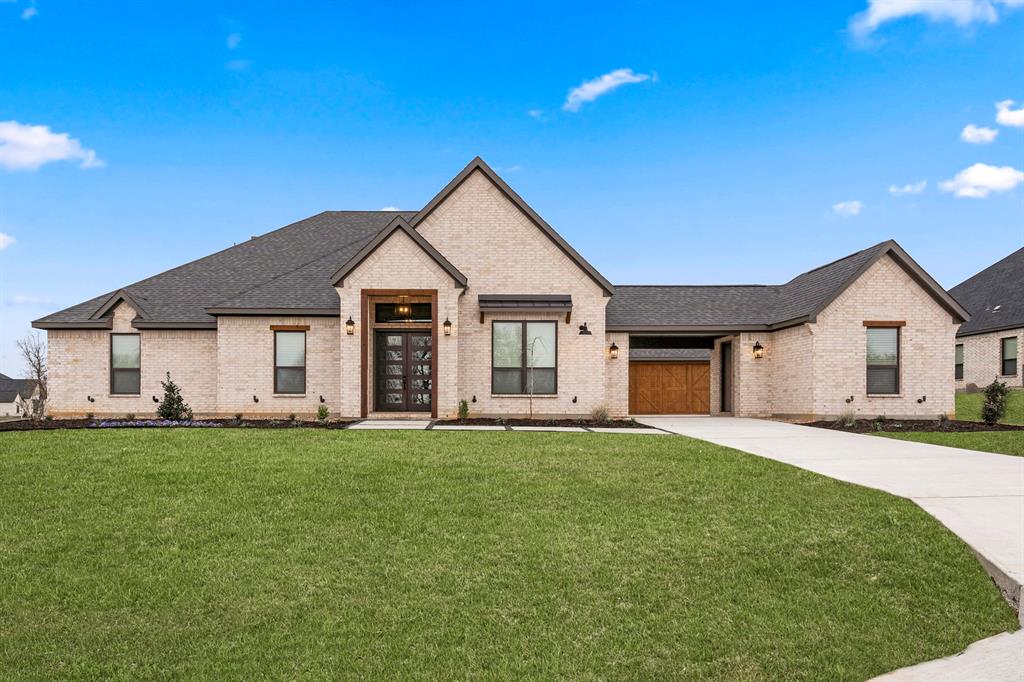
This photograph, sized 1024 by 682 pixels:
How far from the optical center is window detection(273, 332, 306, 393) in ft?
63.3

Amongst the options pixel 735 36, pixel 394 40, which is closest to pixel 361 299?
pixel 394 40

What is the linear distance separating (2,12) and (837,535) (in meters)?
24.1

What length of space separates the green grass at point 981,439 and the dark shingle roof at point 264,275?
1698 centimetres

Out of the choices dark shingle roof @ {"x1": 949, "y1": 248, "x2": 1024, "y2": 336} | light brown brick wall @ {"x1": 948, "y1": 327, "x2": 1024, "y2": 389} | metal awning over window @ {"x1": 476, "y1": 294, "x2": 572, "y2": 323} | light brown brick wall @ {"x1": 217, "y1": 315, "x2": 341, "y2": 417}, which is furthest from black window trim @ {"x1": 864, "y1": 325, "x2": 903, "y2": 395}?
light brown brick wall @ {"x1": 217, "y1": 315, "x2": 341, "y2": 417}

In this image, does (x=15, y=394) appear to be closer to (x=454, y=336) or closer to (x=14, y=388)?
(x=14, y=388)

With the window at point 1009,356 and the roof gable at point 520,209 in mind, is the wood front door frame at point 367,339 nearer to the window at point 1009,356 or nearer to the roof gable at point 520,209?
the roof gable at point 520,209

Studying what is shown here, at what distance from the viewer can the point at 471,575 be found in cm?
549

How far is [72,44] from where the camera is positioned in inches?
759

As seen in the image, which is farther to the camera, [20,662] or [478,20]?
[478,20]

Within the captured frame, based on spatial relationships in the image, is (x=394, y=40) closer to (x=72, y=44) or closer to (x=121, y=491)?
(x=72, y=44)

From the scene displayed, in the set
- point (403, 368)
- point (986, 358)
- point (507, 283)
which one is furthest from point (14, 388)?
point (986, 358)

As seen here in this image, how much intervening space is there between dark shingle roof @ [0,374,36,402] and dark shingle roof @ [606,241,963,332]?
72.6m

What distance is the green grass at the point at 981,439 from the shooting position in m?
12.7

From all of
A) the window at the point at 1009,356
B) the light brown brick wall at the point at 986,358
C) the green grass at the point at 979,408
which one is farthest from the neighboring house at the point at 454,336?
the window at the point at 1009,356
